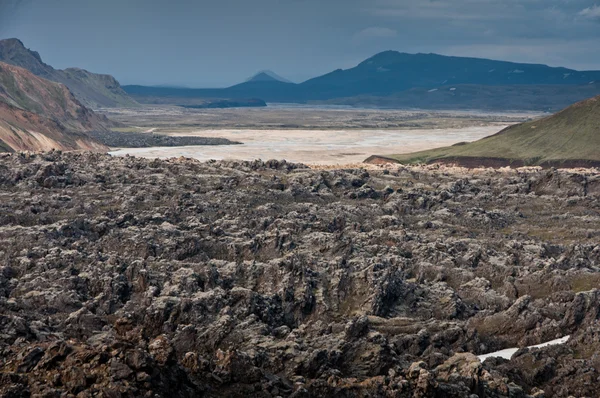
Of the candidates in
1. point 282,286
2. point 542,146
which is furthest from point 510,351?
point 542,146

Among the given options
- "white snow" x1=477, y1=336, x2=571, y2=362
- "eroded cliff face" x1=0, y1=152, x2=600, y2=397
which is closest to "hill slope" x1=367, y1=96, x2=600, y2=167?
"eroded cliff face" x1=0, y1=152, x2=600, y2=397

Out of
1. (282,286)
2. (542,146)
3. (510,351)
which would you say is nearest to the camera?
(510,351)

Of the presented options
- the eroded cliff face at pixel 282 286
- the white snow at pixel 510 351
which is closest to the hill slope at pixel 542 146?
the eroded cliff face at pixel 282 286

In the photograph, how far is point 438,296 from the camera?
210 ft

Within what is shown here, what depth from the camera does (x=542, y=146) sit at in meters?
176

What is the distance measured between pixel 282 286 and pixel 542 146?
128 meters

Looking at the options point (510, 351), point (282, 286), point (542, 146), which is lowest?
point (510, 351)

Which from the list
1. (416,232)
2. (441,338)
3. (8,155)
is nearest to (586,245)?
(416,232)

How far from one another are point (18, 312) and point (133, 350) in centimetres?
2137

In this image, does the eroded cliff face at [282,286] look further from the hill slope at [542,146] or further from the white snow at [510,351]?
the hill slope at [542,146]

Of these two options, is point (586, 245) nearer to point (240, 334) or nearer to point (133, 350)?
point (240, 334)

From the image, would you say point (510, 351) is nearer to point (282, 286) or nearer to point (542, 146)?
point (282, 286)

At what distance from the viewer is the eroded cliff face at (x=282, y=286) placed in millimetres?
38250

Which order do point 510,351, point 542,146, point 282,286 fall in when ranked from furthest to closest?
point 542,146 → point 282,286 → point 510,351
